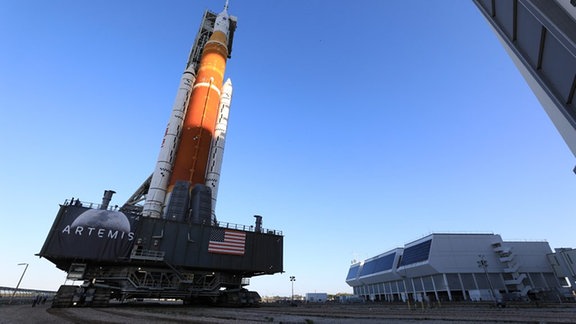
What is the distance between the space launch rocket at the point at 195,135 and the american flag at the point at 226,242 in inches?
204

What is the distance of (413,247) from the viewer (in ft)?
241

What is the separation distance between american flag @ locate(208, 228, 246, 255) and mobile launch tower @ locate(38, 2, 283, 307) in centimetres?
11

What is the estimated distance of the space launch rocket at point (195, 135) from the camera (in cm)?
3575

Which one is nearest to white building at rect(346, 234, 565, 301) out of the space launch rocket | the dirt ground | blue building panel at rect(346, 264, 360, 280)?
blue building panel at rect(346, 264, 360, 280)

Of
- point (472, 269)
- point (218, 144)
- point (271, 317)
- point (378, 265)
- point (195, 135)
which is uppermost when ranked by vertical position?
point (218, 144)

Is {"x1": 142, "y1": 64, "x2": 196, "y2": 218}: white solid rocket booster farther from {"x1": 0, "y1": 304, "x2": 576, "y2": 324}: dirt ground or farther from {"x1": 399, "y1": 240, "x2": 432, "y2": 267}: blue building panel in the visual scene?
{"x1": 399, "y1": 240, "x2": 432, "y2": 267}: blue building panel

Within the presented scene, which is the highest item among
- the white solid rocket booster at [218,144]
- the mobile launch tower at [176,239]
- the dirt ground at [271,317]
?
the white solid rocket booster at [218,144]

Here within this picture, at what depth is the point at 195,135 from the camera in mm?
38156

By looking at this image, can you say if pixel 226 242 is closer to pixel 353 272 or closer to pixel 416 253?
pixel 416 253

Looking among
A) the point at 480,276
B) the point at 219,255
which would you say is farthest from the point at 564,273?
the point at 219,255

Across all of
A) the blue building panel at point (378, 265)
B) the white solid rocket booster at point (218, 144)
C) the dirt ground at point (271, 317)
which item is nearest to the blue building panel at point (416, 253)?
the blue building panel at point (378, 265)

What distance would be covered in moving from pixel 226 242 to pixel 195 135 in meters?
15.5

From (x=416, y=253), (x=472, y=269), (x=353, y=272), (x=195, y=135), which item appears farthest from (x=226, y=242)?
(x=353, y=272)

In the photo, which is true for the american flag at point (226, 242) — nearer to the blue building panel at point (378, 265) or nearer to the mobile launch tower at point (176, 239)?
the mobile launch tower at point (176, 239)
